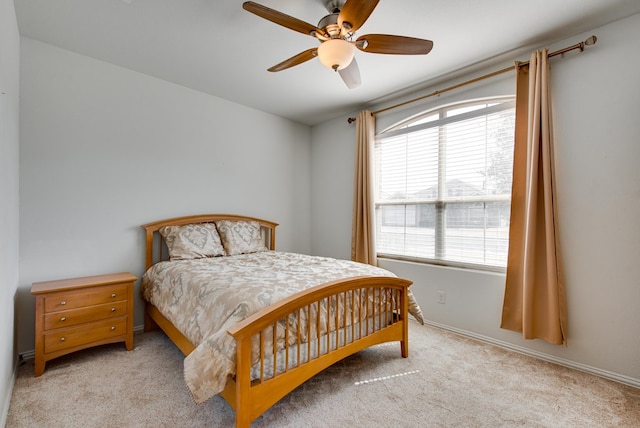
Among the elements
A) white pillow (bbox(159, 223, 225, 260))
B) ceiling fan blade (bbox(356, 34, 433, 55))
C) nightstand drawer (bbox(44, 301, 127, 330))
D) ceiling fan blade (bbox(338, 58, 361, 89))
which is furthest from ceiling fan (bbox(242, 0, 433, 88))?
nightstand drawer (bbox(44, 301, 127, 330))

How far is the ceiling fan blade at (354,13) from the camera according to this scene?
151 centimetres

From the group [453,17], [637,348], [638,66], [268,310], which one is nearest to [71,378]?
[268,310]

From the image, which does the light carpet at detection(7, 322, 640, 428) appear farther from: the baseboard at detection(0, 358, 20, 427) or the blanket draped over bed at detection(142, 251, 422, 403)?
the blanket draped over bed at detection(142, 251, 422, 403)

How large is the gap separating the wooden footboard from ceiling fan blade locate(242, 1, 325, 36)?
1.53m

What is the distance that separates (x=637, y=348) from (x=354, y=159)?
2974 mm

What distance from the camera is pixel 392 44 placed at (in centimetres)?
185

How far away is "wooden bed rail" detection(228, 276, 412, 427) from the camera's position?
140cm

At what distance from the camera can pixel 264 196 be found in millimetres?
3988

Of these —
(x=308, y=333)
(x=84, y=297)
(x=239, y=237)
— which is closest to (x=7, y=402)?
(x=84, y=297)

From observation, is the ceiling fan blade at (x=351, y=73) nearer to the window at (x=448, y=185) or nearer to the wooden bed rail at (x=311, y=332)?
the window at (x=448, y=185)

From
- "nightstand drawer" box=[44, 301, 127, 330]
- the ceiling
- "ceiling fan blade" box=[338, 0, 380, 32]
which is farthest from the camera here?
"nightstand drawer" box=[44, 301, 127, 330]

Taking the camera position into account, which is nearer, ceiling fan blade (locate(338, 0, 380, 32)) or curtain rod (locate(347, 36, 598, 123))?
ceiling fan blade (locate(338, 0, 380, 32))

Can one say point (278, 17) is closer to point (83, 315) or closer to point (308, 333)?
point (308, 333)

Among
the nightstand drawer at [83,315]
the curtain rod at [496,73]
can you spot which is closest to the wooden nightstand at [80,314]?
the nightstand drawer at [83,315]
